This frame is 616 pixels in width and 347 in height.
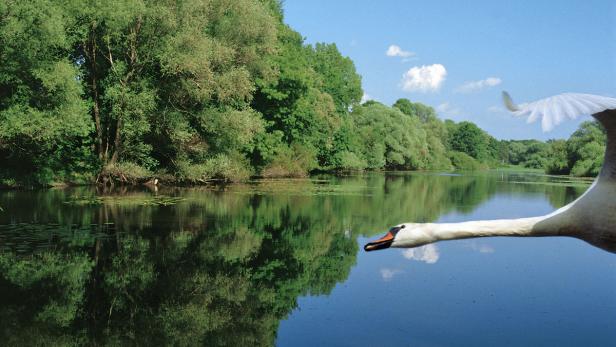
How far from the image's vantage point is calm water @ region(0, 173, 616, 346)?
7.45 m

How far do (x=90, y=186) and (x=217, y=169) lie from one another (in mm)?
6545

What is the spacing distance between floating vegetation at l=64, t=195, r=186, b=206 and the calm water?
71.9 inches

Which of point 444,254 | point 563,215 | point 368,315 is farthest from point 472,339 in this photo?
point 444,254

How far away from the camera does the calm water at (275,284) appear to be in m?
7.45

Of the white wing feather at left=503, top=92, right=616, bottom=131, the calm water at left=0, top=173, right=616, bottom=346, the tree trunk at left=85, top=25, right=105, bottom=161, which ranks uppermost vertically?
the tree trunk at left=85, top=25, right=105, bottom=161

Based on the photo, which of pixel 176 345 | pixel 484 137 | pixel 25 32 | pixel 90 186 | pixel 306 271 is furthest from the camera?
pixel 484 137

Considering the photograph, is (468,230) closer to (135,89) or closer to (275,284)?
(275,284)

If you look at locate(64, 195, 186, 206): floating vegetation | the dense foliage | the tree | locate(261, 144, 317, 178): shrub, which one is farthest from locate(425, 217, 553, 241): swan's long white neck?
the tree

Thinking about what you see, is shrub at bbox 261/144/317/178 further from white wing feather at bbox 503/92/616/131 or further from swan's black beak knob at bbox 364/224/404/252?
white wing feather at bbox 503/92/616/131

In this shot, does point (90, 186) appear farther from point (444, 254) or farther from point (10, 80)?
point (444, 254)

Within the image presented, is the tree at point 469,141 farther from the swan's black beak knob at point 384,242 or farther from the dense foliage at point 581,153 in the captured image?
the swan's black beak knob at point 384,242

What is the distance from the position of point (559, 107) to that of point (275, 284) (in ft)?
22.2

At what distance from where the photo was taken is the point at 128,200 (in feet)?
68.0

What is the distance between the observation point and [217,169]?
29391 mm
